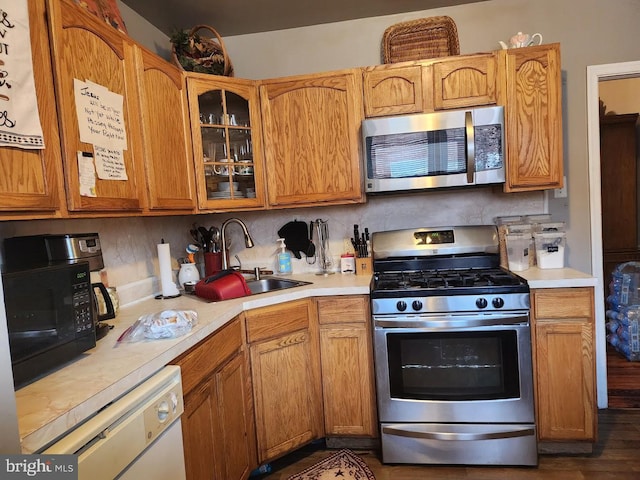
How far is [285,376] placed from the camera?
6.70 ft

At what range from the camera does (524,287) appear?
1900mm

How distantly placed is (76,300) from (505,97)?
223 centimetres

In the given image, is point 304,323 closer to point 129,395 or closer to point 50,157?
point 129,395

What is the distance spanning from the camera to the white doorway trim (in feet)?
7.63

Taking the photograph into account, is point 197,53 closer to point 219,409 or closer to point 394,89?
point 394,89

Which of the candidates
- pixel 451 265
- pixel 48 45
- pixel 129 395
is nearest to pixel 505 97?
pixel 451 265

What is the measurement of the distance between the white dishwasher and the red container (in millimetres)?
747

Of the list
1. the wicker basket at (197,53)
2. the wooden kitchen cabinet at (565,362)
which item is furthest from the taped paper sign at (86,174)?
the wooden kitchen cabinet at (565,362)

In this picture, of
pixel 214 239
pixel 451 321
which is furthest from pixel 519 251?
pixel 214 239

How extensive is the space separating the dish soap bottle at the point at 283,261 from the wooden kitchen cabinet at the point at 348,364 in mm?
599

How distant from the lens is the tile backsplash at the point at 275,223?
2.04m

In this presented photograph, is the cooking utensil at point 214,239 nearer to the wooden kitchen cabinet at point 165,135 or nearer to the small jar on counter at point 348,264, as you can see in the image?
the wooden kitchen cabinet at point 165,135

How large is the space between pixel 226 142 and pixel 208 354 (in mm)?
1287

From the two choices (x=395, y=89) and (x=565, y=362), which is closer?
(x=565, y=362)
